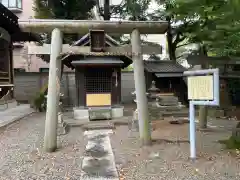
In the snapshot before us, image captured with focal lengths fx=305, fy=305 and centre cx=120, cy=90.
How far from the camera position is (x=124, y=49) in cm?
794

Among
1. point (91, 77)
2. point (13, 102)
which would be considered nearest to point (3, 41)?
point (13, 102)

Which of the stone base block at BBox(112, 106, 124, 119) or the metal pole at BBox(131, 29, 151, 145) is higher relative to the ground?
the metal pole at BBox(131, 29, 151, 145)

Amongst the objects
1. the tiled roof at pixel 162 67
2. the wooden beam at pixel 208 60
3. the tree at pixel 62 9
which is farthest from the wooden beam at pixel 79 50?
the tree at pixel 62 9

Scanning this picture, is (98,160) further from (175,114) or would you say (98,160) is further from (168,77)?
(168,77)

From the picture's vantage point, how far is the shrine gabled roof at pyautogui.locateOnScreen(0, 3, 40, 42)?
46.4 feet

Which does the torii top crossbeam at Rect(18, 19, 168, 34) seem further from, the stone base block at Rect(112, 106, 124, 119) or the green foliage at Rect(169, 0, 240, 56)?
the stone base block at Rect(112, 106, 124, 119)

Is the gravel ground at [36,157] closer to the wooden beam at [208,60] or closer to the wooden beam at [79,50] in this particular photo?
the wooden beam at [79,50]

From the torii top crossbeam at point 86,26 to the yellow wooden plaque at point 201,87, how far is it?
2164 millimetres

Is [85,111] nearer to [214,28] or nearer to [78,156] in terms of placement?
[78,156]

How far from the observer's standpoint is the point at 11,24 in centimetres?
1590

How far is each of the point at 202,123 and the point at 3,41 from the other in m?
12.0

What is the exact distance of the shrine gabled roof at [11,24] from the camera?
46.4 ft

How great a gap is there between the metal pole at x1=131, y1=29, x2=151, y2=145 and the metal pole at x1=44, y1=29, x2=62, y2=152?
192 centimetres

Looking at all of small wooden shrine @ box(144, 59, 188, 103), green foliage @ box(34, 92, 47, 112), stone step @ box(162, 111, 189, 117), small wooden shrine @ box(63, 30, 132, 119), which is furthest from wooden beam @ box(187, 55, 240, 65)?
green foliage @ box(34, 92, 47, 112)
